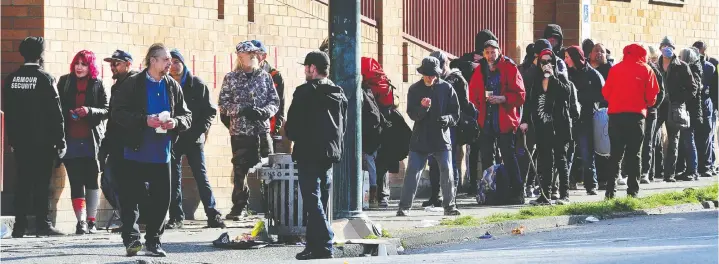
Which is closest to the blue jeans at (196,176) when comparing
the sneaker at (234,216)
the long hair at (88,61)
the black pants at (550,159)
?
the sneaker at (234,216)

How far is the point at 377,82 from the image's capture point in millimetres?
18891

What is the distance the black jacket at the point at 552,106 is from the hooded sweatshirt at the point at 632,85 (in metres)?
0.57

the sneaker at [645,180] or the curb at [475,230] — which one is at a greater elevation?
the sneaker at [645,180]

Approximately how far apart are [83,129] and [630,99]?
6.52 meters

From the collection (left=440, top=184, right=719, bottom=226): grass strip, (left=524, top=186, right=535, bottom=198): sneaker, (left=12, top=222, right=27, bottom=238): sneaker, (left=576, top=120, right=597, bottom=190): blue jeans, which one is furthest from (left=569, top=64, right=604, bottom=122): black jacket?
(left=12, top=222, right=27, bottom=238): sneaker

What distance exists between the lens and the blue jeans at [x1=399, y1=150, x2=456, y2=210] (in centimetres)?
1770

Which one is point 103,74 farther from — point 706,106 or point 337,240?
point 706,106

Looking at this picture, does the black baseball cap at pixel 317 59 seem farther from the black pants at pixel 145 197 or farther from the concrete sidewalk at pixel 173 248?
the concrete sidewalk at pixel 173 248

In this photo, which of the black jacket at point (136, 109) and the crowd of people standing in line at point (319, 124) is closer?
the black jacket at point (136, 109)

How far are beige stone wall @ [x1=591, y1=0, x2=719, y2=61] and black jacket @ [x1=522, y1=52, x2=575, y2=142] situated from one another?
828 centimetres

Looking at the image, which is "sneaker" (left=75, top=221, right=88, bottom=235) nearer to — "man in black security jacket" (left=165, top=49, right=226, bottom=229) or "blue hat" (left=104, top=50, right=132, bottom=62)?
"man in black security jacket" (left=165, top=49, right=226, bottom=229)

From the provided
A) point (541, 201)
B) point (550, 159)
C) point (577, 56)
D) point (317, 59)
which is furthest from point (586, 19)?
point (317, 59)

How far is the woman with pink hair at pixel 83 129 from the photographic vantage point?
51.4 feet

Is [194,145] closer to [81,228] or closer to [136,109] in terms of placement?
[81,228]
